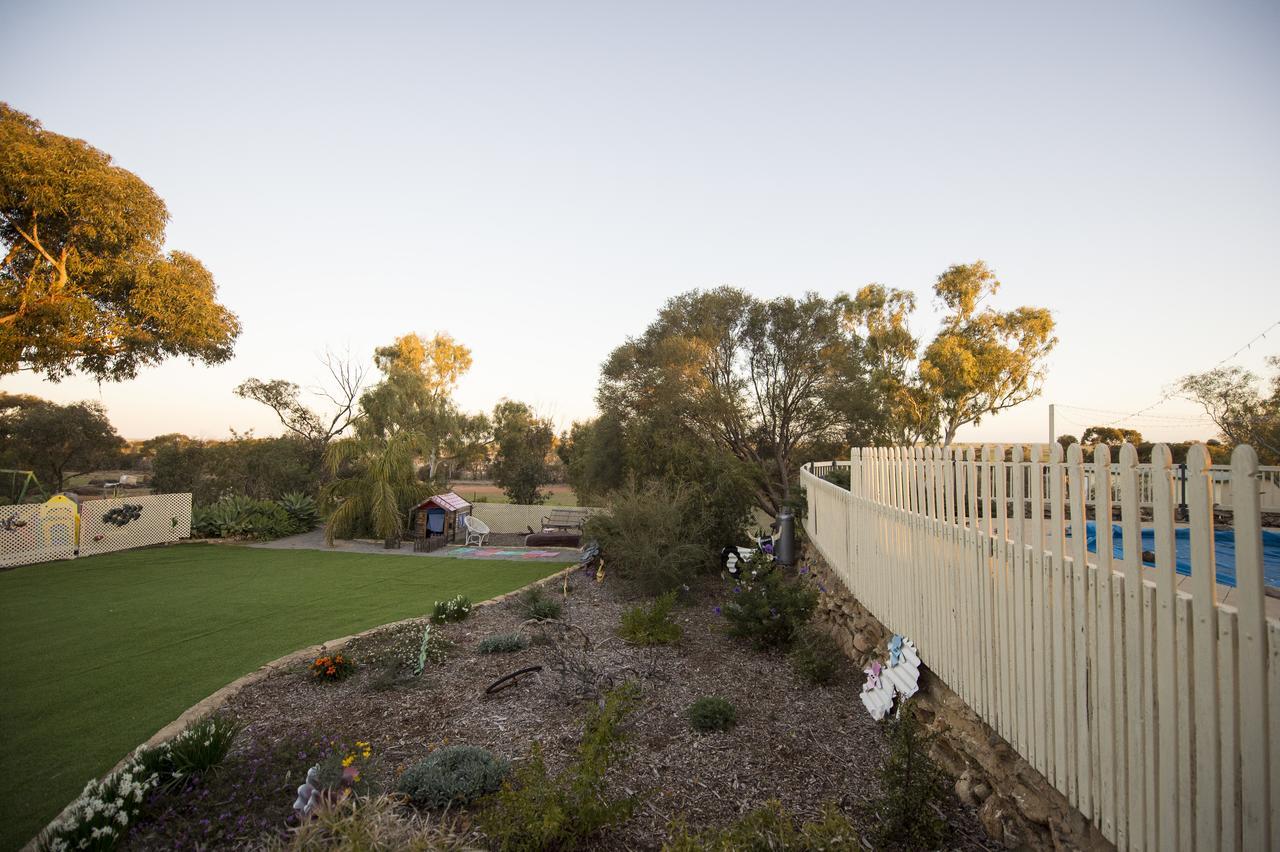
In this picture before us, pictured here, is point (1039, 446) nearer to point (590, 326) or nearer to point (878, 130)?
point (878, 130)

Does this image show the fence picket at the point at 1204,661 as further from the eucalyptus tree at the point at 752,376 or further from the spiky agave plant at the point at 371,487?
the spiky agave plant at the point at 371,487

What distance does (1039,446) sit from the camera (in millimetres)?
2523

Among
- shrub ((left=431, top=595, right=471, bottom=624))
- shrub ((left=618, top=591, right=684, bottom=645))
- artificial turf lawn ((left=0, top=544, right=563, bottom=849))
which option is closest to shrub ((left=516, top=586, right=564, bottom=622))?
shrub ((left=431, top=595, right=471, bottom=624))

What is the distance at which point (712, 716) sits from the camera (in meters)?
4.08

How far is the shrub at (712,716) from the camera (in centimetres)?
406

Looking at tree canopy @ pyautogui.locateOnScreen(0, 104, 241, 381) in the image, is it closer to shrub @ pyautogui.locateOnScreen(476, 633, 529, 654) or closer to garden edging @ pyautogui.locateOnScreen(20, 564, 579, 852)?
garden edging @ pyautogui.locateOnScreen(20, 564, 579, 852)

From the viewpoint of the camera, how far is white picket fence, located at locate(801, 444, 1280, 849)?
58.3 inches

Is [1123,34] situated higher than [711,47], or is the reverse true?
[711,47]

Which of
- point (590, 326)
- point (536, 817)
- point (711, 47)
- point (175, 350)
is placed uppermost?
point (711, 47)

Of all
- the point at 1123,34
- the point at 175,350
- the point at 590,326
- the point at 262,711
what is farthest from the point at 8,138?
the point at 1123,34

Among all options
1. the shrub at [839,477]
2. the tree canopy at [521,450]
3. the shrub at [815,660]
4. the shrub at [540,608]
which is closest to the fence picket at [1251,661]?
the shrub at [815,660]

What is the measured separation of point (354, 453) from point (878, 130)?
52.0 ft

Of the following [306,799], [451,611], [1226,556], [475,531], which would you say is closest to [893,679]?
[306,799]

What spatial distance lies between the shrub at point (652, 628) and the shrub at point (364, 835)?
361 centimetres
